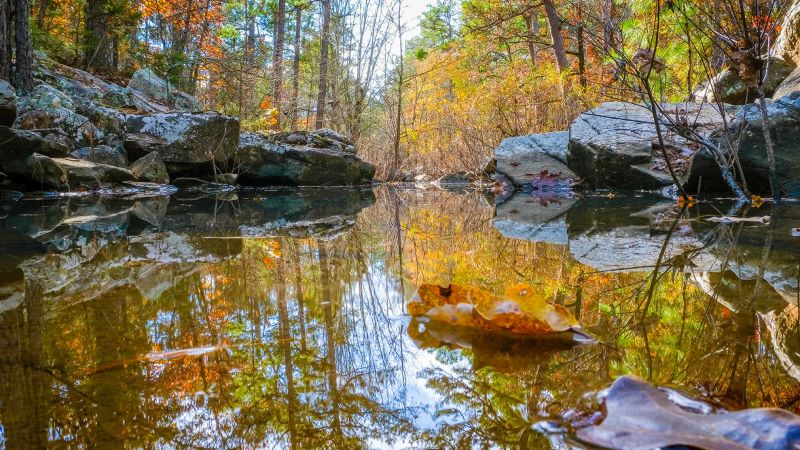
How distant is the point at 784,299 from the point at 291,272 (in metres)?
1.48

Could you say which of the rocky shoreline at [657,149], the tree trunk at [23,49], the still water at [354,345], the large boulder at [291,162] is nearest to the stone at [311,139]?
the large boulder at [291,162]

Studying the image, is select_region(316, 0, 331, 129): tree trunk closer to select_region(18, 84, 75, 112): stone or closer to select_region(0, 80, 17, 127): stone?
select_region(18, 84, 75, 112): stone

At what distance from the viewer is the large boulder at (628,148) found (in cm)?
693

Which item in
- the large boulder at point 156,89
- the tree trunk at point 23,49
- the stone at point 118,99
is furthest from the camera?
the large boulder at point 156,89

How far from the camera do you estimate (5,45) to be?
7348mm

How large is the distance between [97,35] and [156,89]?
155cm

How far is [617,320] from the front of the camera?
1.20 metres

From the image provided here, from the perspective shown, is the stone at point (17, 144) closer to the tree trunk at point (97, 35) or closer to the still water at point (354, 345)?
the still water at point (354, 345)

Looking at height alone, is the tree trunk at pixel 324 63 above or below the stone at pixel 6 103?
above

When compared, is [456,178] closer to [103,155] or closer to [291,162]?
[291,162]

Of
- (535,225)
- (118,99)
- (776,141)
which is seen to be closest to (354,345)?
(535,225)

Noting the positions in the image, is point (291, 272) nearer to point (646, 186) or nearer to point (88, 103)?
point (646, 186)

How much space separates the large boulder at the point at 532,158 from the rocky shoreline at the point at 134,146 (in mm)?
3515

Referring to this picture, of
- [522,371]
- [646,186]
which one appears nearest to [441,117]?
[646,186]
